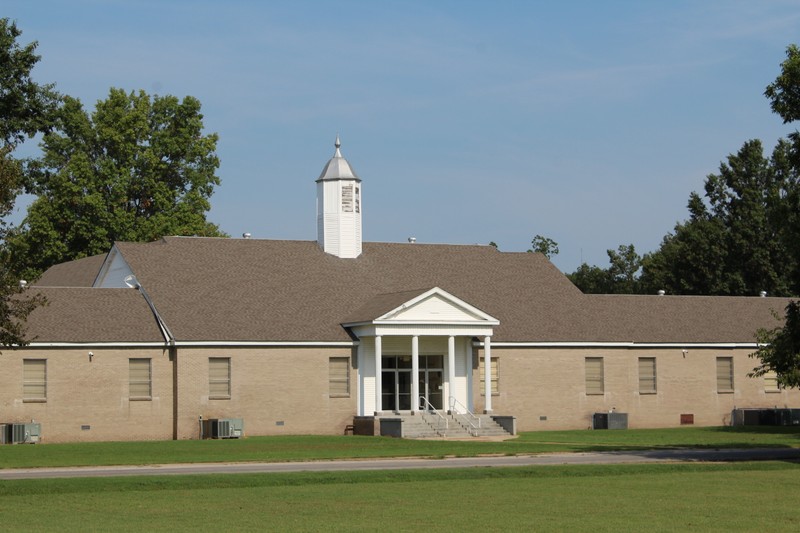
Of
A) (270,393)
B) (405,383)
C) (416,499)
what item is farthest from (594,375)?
(416,499)

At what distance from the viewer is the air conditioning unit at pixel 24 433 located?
163ft

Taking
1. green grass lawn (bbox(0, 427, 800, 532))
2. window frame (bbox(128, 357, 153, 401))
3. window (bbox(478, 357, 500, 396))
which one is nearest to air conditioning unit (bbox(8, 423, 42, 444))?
window frame (bbox(128, 357, 153, 401))

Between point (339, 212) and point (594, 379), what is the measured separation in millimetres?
14160

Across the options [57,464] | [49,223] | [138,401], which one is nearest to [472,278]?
[138,401]

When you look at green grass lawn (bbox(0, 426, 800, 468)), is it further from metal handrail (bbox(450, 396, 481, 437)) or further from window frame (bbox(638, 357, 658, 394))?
window frame (bbox(638, 357, 658, 394))

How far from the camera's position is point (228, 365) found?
54094 millimetres

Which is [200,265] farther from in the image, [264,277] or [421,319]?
[421,319]

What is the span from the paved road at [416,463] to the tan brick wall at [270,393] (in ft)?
50.0

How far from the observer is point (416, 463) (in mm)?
37562

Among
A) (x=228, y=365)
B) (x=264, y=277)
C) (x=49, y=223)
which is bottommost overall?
(x=228, y=365)

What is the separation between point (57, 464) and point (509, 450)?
1494cm

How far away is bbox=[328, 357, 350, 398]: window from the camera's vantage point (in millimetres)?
56062

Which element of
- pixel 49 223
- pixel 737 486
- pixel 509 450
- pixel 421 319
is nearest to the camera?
pixel 737 486

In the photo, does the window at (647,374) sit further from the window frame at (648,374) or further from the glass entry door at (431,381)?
the glass entry door at (431,381)
